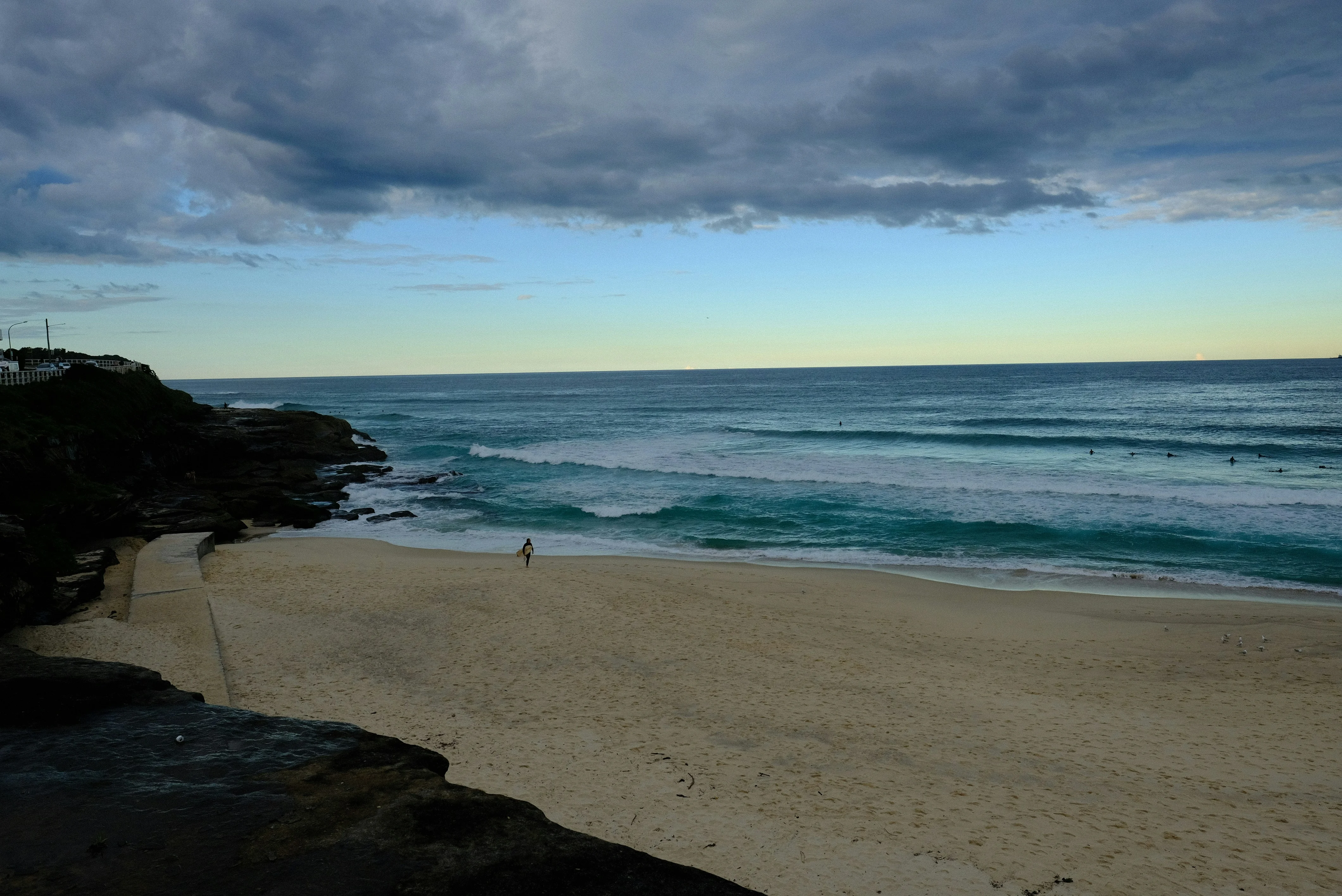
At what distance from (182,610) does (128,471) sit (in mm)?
17188

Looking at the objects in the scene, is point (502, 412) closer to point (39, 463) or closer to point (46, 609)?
point (39, 463)

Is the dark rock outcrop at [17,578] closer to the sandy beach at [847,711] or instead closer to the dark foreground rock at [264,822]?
the sandy beach at [847,711]

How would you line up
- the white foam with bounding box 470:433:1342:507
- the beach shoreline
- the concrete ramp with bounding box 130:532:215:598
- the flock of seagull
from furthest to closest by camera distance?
the white foam with bounding box 470:433:1342:507 < the beach shoreline < the concrete ramp with bounding box 130:532:215:598 < the flock of seagull

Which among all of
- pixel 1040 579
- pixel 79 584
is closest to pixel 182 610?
pixel 79 584

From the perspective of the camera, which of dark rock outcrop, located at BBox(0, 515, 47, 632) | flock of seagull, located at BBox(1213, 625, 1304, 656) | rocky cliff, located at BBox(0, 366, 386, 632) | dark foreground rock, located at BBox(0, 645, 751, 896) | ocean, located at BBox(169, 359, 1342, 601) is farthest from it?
ocean, located at BBox(169, 359, 1342, 601)

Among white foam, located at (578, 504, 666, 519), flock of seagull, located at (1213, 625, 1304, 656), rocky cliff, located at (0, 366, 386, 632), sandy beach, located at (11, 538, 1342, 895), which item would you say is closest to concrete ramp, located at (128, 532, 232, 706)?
sandy beach, located at (11, 538, 1342, 895)

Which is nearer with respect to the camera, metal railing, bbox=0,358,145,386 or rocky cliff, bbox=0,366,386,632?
rocky cliff, bbox=0,366,386,632

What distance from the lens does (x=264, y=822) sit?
473 cm

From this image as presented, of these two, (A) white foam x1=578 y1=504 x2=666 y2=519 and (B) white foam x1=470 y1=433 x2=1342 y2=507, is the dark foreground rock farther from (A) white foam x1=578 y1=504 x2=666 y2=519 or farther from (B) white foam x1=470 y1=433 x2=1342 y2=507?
(B) white foam x1=470 y1=433 x2=1342 y2=507

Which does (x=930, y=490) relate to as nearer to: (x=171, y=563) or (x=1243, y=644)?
(x=1243, y=644)

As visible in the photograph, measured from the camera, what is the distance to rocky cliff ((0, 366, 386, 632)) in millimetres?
15055

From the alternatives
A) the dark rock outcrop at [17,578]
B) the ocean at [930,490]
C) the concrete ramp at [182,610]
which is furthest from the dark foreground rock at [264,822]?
the ocean at [930,490]

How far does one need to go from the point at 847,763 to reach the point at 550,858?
20.2 ft

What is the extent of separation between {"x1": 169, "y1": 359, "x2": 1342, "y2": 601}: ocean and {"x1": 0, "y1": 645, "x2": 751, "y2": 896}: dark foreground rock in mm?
17157
